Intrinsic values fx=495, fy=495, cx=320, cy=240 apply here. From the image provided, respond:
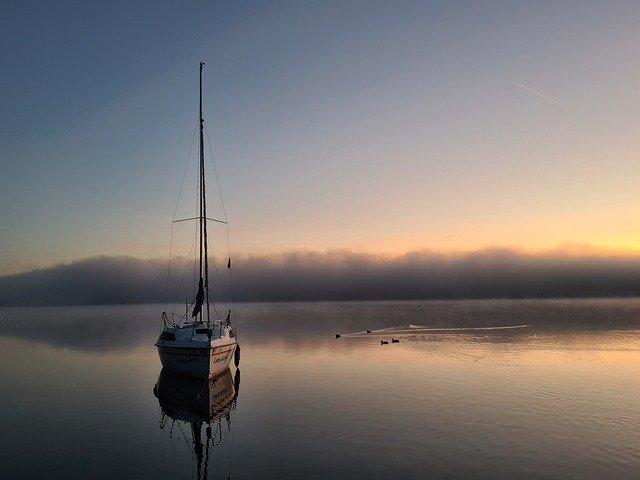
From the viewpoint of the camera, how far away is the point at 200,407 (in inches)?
1382

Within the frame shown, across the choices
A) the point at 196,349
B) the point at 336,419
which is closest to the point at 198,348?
the point at 196,349

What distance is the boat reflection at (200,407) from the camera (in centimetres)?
2638

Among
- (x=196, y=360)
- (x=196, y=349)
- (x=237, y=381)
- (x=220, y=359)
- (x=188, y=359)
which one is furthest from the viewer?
(x=237, y=381)

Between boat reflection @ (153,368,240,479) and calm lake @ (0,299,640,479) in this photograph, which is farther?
boat reflection @ (153,368,240,479)

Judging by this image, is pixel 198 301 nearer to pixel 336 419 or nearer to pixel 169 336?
pixel 169 336

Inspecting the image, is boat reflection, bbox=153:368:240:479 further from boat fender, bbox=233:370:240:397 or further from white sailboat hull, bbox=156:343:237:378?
white sailboat hull, bbox=156:343:237:378

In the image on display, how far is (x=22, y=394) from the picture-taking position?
40500mm

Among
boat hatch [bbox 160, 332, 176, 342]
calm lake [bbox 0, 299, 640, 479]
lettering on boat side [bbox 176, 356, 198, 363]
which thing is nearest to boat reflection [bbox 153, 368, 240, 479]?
calm lake [bbox 0, 299, 640, 479]

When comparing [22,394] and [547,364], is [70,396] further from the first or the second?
[547,364]

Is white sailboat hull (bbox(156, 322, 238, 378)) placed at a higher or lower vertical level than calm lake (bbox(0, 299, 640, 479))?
higher

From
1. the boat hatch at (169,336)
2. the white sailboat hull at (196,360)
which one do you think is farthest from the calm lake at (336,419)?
the boat hatch at (169,336)

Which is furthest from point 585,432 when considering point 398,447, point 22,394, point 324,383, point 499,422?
point 22,394

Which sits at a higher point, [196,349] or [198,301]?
[198,301]

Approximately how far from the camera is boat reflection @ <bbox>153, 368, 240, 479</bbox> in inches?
1038
